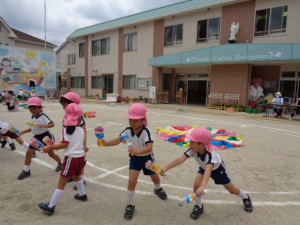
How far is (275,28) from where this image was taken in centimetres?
1552

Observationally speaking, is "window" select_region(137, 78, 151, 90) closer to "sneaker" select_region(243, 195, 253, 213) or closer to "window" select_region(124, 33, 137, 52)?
"window" select_region(124, 33, 137, 52)

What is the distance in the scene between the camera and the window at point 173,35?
2027cm

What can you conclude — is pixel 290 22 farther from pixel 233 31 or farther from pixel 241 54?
pixel 241 54

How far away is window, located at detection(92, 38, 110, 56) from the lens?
→ 88.3 ft

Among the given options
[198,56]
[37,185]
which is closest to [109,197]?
[37,185]

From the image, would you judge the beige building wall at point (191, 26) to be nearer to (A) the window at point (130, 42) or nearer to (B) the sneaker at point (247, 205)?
(A) the window at point (130, 42)

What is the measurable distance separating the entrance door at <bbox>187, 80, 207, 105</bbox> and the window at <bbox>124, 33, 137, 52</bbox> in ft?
22.3

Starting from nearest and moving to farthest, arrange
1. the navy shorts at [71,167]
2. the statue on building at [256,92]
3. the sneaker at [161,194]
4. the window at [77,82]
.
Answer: the navy shorts at [71,167]
the sneaker at [161,194]
the statue on building at [256,92]
the window at [77,82]

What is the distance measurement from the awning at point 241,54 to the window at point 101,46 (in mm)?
10733

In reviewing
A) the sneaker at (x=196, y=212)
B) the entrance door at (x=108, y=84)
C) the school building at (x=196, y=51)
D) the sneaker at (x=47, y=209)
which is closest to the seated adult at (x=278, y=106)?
the school building at (x=196, y=51)

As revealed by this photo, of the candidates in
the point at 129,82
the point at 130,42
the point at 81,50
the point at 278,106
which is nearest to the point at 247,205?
the point at 278,106

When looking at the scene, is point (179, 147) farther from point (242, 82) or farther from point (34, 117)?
point (242, 82)

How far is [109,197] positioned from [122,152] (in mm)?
2531

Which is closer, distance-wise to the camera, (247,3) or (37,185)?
(37,185)
